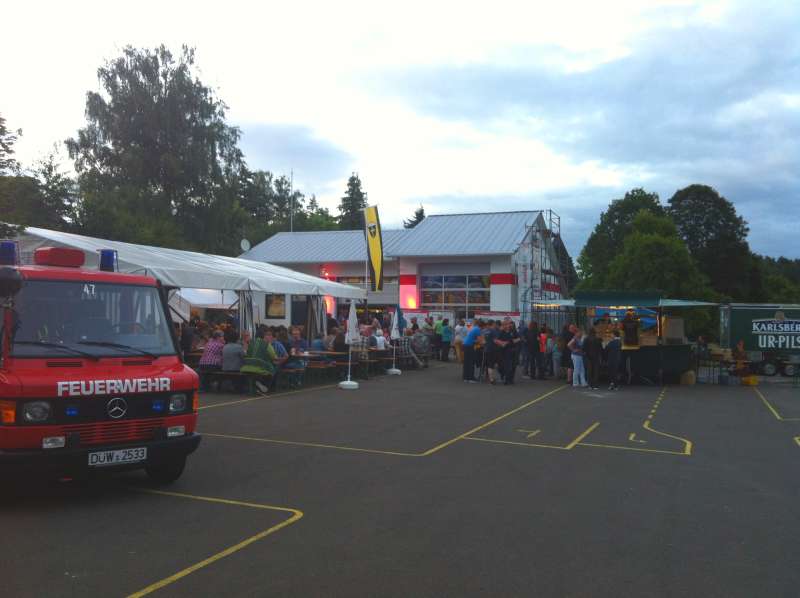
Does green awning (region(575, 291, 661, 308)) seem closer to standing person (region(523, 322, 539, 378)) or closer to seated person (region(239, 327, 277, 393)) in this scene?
standing person (region(523, 322, 539, 378))

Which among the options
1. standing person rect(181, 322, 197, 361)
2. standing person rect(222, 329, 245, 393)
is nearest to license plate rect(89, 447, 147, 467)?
standing person rect(222, 329, 245, 393)

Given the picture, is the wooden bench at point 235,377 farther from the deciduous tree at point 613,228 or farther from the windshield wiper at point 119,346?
the deciduous tree at point 613,228

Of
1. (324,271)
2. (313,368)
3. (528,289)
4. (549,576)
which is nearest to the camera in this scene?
(549,576)

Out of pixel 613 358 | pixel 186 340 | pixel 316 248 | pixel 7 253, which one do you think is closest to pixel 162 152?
pixel 316 248

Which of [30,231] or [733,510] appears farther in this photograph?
[30,231]

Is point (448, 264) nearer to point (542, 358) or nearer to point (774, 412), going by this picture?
point (542, 358)

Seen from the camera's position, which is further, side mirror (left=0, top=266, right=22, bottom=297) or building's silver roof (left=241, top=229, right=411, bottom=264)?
building's silver roof (left=241, top=229, right=411, bottom=264)

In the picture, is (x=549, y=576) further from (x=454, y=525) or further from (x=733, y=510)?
(x=733, y=510)

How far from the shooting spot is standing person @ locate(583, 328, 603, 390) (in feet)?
59.0

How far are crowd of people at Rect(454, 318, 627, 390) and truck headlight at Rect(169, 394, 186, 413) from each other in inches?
500

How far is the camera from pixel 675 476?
26.1 feet

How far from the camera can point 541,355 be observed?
67.3ft

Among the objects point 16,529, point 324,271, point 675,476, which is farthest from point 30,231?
point 324,271

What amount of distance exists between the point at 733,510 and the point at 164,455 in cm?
545
